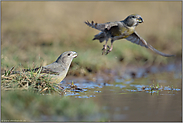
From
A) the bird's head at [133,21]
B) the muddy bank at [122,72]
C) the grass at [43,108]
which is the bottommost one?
the grass at [43,108]

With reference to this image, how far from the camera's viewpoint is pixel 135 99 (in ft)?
19.9

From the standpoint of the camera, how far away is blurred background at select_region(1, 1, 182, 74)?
33.2 feet

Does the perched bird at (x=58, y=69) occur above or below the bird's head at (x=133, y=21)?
below

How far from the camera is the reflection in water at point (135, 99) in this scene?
191 inches

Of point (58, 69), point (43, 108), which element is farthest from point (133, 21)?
point (43, 108)

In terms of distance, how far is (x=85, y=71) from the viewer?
31.3ft

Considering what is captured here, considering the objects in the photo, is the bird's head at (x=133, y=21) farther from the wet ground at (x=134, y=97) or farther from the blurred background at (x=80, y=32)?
the blurred background at (x=80, y=32)

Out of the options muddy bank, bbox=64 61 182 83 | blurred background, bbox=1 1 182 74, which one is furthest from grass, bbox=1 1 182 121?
muddy bank, bbox=64 61 182 83

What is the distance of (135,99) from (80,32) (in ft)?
25.3

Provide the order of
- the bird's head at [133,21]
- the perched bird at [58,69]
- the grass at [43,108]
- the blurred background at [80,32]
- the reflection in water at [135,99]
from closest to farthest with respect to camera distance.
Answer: the grass at [43,108] → the reflection in water at [135,99] → the perched bird at [58,69] → the bird's head at [133,21] → the blurred background at [80,32]

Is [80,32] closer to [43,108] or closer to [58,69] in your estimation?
[58,69]

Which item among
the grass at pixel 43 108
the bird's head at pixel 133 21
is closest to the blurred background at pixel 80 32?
the bird's head at pixel 133 21

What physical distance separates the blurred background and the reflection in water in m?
2.16

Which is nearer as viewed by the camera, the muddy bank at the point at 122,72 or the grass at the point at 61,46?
the grass at the point at 61,46
